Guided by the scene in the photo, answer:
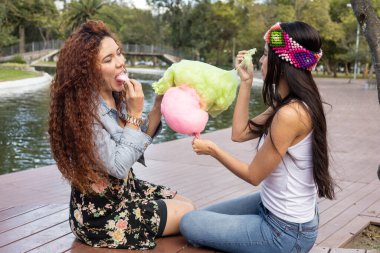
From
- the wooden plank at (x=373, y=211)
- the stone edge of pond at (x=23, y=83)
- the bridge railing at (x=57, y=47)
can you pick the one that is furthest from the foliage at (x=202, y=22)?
the wooden plank at (x=373, y=211)

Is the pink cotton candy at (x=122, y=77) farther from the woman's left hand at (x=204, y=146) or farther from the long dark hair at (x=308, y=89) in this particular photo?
the long dark hair at (x=308, y=89)

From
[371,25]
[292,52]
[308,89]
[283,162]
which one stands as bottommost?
[283,162]

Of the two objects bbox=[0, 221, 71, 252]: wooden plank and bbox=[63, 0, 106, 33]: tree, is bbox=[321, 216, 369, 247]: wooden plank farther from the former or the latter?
bbox=[63, 0, 106, 33]: tree

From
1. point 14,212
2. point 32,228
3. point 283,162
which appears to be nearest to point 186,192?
point 14,212

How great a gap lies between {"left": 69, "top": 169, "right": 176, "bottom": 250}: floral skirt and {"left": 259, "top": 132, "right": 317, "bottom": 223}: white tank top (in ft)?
2.13

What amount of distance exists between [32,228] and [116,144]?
1137mm

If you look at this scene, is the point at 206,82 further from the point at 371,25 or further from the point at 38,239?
the point at 371,25

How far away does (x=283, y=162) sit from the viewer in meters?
2.44

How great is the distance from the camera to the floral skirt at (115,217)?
255 centimetres

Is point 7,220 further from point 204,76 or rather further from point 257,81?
point 257,81

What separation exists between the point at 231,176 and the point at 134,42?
204 feet

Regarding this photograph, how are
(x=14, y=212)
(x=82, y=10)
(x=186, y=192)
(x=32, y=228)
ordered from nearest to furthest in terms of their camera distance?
(x=32, y=228) < (x=14, y=212) < (x=186, y=192) < (x=82, y=10)

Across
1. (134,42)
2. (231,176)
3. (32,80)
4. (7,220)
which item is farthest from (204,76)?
(134,42)

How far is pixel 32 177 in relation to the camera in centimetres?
579
